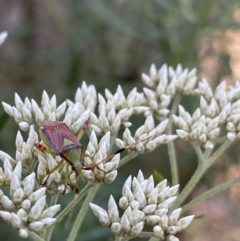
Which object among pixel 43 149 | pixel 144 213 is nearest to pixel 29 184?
pixel 43 149

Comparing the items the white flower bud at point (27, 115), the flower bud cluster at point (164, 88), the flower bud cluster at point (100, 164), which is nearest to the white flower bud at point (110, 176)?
the flower bud cluster at point (100, 164)

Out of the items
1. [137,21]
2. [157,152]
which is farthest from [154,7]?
[157,152]

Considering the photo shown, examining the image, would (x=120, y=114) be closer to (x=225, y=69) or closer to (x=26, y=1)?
(x=225, y=69)

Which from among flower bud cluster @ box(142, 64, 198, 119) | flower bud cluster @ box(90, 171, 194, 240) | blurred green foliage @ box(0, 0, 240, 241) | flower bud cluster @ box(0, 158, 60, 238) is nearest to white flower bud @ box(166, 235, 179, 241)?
flower bud cluster @ box(90, 171, 194, 240)

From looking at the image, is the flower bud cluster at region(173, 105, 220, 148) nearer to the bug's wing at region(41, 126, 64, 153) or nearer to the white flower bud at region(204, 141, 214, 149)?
the white flower bud at region(204, 141, 214, 149)

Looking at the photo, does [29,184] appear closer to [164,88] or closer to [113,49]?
[164,88]
